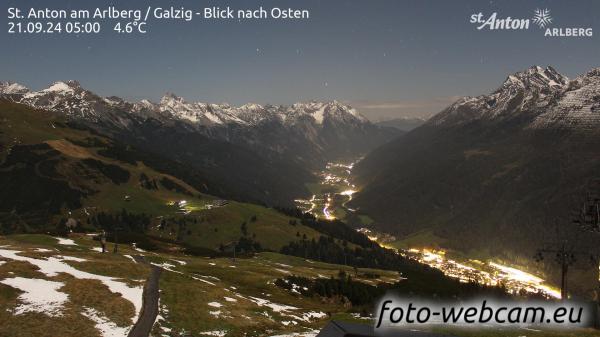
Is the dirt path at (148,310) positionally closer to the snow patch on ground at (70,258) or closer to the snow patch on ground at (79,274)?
the snow patch on ground at (79,274)

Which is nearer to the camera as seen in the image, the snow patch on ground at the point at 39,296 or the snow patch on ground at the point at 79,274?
the snow patch on ground at the point at 39,296

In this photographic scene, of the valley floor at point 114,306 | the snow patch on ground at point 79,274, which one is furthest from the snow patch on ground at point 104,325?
the snow patch on ground at point 79,274

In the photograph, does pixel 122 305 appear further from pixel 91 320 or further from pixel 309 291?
pixel 309 291

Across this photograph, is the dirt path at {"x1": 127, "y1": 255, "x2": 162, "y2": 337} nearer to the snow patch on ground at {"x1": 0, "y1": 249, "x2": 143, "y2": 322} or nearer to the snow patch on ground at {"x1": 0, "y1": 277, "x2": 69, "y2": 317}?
the snow patch on ground at {"x1": 0, "y1": 249, "x2": 143, "y2": 322}

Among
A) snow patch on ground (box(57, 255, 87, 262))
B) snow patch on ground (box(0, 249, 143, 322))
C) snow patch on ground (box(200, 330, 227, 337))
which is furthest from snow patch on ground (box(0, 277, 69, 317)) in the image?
snow patch on ground (box(57, 255, 87, 262))

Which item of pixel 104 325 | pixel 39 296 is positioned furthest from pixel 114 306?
pixel 39 296
